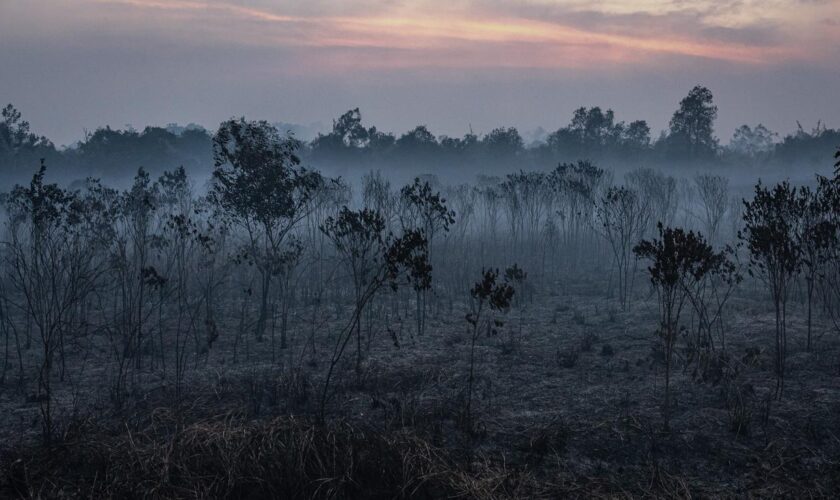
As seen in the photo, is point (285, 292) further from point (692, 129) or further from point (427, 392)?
point (692, 129)

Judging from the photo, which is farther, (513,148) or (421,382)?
(513,148)

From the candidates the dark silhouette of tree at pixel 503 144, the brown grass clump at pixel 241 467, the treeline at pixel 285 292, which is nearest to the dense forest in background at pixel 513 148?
the dark silhouette of tree at pixel 503 144

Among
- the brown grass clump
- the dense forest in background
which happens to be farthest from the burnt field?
the dense forest in background

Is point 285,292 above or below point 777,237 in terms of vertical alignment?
below

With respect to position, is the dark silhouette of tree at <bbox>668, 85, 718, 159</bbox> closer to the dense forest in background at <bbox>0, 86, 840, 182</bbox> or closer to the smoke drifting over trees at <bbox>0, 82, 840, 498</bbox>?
the dense forest in background at <bbox>0, 86, 840, 182</bbox>

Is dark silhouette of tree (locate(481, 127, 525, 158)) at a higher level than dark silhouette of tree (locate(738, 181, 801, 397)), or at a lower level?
higher

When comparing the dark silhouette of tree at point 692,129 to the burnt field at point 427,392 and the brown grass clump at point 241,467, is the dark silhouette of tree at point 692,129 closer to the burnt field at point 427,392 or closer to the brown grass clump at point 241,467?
the burnt field at point 427,392

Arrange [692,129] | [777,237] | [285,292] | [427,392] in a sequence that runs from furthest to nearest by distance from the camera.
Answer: [692,129]
[285,292]
[427,392]
[777,237]

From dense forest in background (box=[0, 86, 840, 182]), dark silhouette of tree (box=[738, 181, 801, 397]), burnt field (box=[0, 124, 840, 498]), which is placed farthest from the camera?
dense forest in background (box=[0, 86, 840, 182])

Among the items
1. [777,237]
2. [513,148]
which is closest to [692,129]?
[513,148]

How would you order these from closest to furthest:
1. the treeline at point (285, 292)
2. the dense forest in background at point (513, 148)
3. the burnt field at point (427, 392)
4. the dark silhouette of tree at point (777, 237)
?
the burnt field at point (427, 392)
the treeline at point (285, 292)
the dark silhouette of tree at point (777, 237)
the dense forest in background at point (513, 148)

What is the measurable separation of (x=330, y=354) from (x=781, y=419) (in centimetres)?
1044

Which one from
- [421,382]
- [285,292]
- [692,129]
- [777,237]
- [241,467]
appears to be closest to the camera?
[241,467]

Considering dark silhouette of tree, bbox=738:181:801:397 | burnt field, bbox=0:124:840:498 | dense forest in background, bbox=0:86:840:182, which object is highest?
dense forest in background, bbox=0:86:840:182
